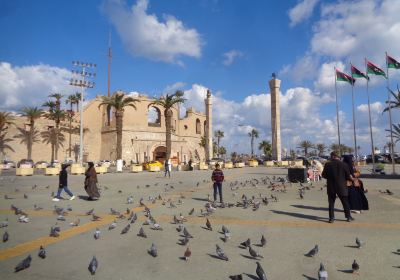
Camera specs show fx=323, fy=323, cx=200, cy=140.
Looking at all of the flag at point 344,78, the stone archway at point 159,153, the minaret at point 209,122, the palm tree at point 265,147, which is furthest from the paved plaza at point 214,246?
the palm tree at point 265,147

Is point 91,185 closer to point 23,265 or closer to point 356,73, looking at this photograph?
point 23,265

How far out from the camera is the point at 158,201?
1191cm

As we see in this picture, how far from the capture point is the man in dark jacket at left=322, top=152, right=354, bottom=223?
7.63m

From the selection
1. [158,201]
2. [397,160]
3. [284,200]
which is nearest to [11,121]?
[158,201]

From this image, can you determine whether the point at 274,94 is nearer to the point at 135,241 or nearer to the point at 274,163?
the point at 274,163

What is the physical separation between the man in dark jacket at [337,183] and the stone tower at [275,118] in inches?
1767

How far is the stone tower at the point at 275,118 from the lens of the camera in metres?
51.9

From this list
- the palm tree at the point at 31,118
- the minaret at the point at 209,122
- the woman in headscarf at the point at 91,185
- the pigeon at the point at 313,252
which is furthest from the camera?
the minaret at the point at 209,122

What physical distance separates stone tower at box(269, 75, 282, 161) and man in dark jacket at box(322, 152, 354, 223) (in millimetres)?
44881

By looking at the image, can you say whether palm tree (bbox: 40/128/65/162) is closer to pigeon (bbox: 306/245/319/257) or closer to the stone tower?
the stone tower

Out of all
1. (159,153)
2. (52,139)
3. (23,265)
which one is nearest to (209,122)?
(159,153)

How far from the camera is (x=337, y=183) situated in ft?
25.3

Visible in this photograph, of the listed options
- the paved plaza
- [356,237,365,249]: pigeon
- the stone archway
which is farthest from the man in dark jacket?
the stone archway

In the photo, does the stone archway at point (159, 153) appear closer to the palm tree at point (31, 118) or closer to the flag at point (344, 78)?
the palm tree at point (31, 118)
